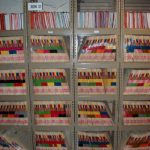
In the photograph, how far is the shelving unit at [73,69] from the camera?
85.7 inches

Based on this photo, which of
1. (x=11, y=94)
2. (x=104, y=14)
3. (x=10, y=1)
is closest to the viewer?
(x=104, y=14)

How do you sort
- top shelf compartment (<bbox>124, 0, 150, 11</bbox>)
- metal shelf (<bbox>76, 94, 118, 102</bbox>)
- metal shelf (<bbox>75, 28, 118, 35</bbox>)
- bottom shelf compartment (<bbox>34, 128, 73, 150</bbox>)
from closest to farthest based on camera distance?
metal shelf (<bbox>75, 28, 118, 35</bbox>), metal shelf (<bbox>76, 94, 118, 102</bbox>), bottom shelf compartment (<bbox>34, 128, 73, 150</bbox>), top shelf compartment (<bbox>124, 0, 150, 11</bbox>)

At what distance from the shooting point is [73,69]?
2.22 metres

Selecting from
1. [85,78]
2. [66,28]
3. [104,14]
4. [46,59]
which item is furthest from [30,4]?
[85,78]

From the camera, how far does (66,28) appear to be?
2.18 metres

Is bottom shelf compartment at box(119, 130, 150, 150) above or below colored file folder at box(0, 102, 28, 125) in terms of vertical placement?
below

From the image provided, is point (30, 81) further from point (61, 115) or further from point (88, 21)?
point (88, 21)

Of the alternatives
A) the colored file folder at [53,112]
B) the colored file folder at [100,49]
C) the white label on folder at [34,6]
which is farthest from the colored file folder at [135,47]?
the white label on folder at [34,6]

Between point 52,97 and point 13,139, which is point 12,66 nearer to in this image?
point 52,97

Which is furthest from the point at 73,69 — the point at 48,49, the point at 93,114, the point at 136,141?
the point at 136,141

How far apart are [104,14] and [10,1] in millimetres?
1254

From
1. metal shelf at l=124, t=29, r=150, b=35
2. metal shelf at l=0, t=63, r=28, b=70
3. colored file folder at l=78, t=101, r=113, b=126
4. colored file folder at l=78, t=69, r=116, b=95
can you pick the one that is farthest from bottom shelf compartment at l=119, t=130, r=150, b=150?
metal shelf at l=0, t=63, r=28, b=70

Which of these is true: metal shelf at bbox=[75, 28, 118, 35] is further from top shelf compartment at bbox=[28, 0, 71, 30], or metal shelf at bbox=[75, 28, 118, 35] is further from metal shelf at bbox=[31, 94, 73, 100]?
metal shelf at bbox=[31, 94, 73, 100]

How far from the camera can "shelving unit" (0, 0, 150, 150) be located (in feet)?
Answer: 7.14
